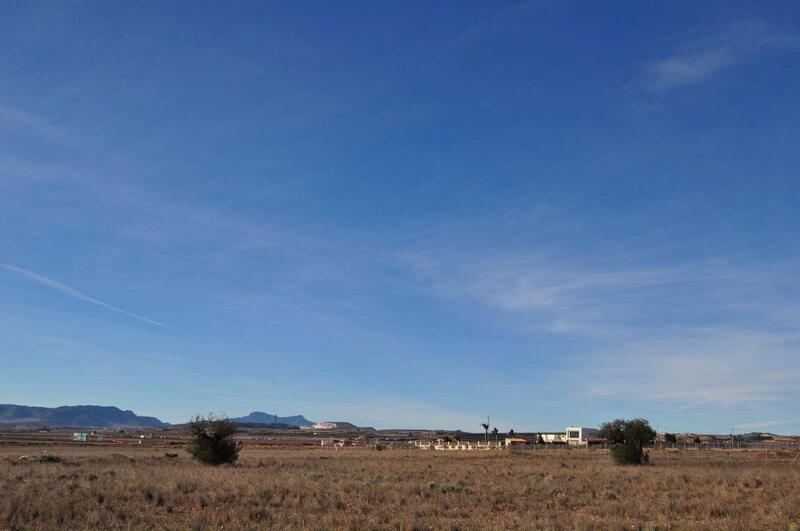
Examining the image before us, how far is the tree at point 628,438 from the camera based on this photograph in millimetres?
52850

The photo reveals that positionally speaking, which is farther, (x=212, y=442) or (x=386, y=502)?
(x=212, y=442)

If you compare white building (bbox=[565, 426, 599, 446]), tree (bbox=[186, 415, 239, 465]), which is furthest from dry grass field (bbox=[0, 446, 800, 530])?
white building (bbox=[565, 426, 599, 446])

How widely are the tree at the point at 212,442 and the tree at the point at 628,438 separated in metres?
26.2

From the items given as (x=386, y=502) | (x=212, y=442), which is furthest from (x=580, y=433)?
(x=386, y=502)

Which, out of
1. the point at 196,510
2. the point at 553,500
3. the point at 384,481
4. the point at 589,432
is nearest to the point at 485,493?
the point at 553,500

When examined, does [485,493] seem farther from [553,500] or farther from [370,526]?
[370,526]

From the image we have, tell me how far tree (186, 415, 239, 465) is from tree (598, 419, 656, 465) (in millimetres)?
26181

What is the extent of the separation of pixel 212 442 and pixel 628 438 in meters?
29.5

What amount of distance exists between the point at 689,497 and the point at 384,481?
12.3 m

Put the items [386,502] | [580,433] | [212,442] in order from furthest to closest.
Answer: [580,433]
[212,442]
[386,502]

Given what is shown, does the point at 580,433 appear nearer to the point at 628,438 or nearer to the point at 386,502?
the point at 628,438

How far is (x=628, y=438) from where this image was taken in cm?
5597

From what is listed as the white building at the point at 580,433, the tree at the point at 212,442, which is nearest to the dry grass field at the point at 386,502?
the tree at the point at 212,442

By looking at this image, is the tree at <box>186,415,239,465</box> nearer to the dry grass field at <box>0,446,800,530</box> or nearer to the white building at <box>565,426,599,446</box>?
the dry grass field at <box>0,446,800,530</box>
